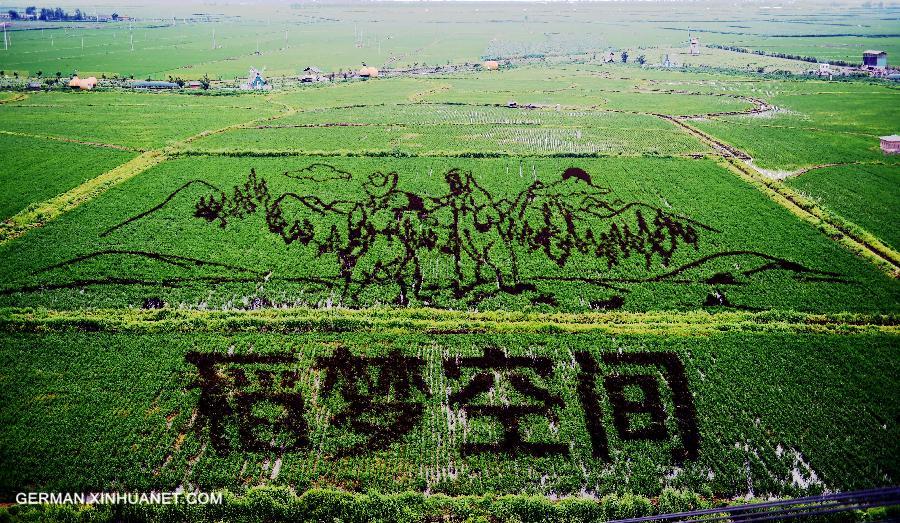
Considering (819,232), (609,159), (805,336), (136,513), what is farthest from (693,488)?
(609,159)

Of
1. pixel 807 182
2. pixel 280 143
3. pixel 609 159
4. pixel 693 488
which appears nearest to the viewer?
pixel 693 488

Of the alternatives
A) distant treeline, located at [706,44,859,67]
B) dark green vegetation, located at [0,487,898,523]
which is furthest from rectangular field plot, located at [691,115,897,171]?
distant treeline, located at [706,44,859,67]

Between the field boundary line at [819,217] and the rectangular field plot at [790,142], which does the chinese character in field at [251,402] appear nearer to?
the field boundary line at [819,217]

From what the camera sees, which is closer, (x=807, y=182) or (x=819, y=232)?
(x=819, y=232)

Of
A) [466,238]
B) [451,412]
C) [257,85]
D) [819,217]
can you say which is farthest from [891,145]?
[257,85]

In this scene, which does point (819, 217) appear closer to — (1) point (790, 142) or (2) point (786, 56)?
(1) point (790, 142)

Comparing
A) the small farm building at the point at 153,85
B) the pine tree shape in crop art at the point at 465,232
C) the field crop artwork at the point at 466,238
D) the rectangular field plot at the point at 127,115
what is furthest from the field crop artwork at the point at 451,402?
the small farm building at the point at 153,85

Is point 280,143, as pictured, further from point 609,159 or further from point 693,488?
point 693,488
